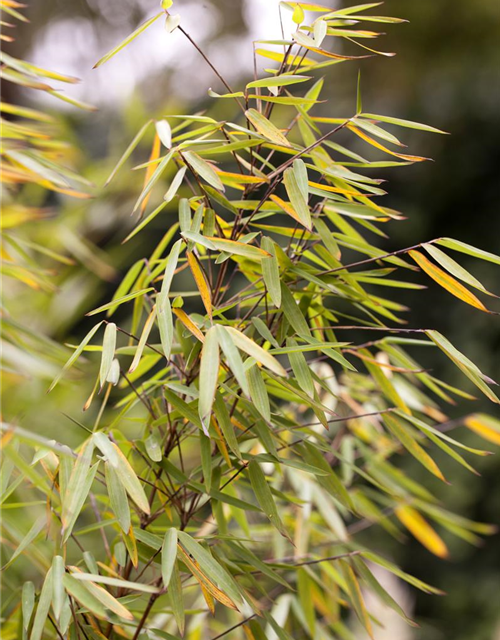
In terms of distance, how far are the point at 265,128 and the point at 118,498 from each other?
0.28 m

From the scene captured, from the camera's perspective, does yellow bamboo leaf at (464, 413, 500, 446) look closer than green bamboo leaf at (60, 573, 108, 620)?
No

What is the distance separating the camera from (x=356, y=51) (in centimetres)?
411

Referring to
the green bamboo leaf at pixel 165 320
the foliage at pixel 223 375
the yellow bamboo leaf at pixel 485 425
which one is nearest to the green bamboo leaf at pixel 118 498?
the foliage at pixel 223 375

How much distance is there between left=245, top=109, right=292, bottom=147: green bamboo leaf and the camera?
0.44 m

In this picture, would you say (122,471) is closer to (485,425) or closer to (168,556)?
(168,556)

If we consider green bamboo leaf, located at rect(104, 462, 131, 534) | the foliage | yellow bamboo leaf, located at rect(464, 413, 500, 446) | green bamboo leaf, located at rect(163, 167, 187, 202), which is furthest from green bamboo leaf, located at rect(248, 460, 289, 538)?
yellow bamboo leaf, located at rect(464, 413, 500, 446)

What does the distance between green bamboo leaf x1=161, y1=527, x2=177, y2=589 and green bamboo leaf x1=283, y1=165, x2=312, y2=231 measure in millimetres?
243

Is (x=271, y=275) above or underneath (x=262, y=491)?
above

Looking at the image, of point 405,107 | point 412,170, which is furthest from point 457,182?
point 405,107

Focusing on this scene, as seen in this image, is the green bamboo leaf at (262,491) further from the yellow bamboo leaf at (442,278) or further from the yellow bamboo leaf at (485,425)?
the yellow bamboo leaf at (485,425)

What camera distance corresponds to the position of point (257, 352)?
0.38 meters

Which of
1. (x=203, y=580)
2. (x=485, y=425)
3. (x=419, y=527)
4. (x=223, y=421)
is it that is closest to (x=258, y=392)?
(x=223, y=421)

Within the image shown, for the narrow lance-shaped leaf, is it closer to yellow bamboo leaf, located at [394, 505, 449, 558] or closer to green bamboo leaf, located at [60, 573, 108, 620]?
green bamboo leaf, located at [60, 573, 108, 620]

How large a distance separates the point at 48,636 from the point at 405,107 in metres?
1.99
